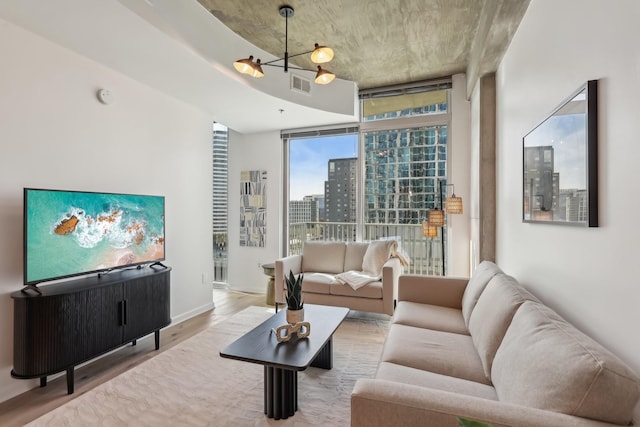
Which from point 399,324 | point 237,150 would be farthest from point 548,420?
point 237,150

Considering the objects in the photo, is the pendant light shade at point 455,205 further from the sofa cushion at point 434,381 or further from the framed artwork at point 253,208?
the framed artwork at point 253,208

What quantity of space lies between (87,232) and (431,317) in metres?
2.78

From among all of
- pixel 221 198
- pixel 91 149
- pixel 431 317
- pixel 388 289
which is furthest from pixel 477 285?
pixel 221 198

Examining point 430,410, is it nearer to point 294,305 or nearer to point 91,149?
point 294,305

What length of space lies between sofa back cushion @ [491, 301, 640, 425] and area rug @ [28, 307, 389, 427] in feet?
3.51

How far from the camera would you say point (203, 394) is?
83.5 inches

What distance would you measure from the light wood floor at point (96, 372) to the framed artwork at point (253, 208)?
131 centimetres

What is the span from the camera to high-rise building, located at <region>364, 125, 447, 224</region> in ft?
13.9

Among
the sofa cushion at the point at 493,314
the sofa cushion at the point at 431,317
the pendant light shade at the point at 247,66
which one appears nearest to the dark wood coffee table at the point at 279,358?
the sofa cushion at the point at 431,317

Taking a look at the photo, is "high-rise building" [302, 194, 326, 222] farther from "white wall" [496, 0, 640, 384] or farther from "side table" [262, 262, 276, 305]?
"white wall" [496, 0, 640, 384]

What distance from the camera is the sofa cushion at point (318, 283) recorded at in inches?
141

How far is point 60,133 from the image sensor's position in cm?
246

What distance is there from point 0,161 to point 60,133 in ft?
1.51

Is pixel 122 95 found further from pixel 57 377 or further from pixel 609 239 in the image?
pixel 609 239
